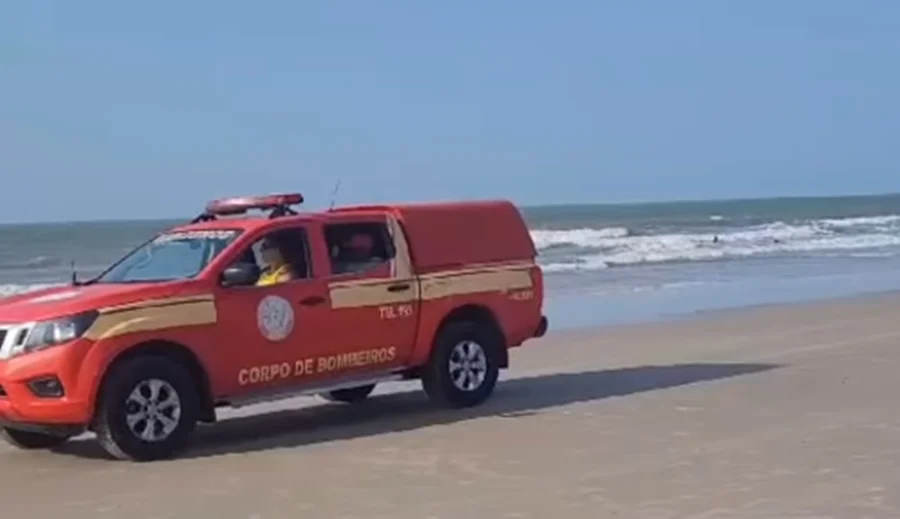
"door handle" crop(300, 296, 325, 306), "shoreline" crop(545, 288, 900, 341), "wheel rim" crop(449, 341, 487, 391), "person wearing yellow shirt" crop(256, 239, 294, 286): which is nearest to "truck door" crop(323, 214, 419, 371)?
"door handle" crop(300, 296, 325, 306)

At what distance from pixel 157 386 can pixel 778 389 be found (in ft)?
16.9

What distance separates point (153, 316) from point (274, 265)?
1257 mm

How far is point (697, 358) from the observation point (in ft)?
49.5

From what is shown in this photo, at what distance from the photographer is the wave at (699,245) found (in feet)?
127

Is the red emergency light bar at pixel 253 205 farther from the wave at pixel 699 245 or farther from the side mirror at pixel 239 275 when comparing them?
the wave at pixel 699 245

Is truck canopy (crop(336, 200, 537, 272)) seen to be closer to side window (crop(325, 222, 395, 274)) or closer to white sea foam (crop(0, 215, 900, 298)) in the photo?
side window (crop(325, 222, 395, 274))

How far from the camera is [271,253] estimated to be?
429 inches

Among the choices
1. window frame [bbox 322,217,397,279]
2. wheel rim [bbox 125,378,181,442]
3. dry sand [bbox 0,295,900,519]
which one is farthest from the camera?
window frame [bbox 322,217,397,279]

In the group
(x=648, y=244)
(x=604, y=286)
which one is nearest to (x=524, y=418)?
(x=604, y=286)

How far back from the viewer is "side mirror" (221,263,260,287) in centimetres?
1031

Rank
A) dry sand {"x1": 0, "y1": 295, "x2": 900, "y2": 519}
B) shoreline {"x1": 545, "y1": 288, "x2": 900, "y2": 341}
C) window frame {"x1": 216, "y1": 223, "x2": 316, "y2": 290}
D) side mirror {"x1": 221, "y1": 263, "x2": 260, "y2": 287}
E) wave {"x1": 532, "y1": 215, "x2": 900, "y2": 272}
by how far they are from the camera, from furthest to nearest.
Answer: wave {"x1": 532, "y1": 215, "x2": 900, "y2": 272}
shoreline {"x1": 545, "y1": 288, "x2": 900, "y2": 341}
window frame {"x1": 216, "y1": 223, "x2": 316, "y2": 290}
side mirror {"x1": 221, "y1": 263, "x2": 260, "y2": 287}
dry sand {"x1": 0, "y1": 295, "x2": 900, "y2": 519}

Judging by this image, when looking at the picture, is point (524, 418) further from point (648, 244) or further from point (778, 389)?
point (648, 244)

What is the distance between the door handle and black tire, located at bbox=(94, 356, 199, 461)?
111cm

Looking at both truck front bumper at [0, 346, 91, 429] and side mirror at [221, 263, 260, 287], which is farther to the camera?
side mirror at [221, 263, 260, 287]
